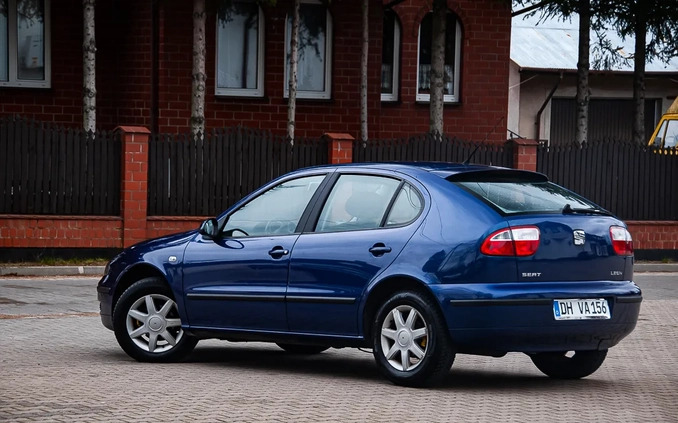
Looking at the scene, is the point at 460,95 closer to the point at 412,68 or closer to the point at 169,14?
the point at 412,68

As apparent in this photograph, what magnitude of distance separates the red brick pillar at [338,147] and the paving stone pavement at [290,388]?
11.3 m

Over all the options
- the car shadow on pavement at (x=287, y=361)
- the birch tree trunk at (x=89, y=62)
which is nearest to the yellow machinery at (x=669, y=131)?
the birch tree trunk at (x=89, y=62)

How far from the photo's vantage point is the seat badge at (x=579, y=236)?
8.71m

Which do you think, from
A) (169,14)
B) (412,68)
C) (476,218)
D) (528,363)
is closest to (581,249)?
(476,218)

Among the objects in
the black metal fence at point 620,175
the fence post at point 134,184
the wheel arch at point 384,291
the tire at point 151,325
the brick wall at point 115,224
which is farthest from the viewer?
the black metal fence at point 620,175

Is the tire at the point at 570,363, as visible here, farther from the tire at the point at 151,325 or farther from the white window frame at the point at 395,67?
the white window frame at the point at 395,67

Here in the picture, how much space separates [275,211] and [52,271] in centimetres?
1053

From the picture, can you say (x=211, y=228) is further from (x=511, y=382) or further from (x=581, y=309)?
(x=581, y=309)

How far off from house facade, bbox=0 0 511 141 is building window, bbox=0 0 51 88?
20mm

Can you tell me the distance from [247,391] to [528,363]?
10.2 feet

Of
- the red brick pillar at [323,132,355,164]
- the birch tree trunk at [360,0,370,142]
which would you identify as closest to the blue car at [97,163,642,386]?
the red brick pillar at [323,132,355,164]

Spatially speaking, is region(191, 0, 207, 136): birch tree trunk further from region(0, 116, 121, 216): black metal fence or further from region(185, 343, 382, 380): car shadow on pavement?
region(185, 343, 382, 380): car shadow on pavement

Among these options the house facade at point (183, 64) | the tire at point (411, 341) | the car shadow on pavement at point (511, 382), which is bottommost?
the car shadow on pavement at point (511, 382)

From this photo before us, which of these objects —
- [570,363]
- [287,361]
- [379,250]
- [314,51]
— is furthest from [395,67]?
[379,250]
